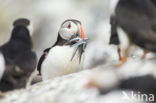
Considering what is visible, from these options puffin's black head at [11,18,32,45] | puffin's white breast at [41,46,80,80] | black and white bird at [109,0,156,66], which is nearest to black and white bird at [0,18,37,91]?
puffin's black head at [11,18,32,45]

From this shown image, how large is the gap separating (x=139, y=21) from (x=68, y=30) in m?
1.84

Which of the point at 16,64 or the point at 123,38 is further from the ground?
the point at 123,38

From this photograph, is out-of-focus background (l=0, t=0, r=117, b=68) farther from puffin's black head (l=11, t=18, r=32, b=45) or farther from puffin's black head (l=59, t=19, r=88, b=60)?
puffin's black head (l=11, t=18, r=32, b=45)

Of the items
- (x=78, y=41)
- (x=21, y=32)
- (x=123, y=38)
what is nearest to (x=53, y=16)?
(x=78, y=41)

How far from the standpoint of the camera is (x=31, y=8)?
47.2 feet

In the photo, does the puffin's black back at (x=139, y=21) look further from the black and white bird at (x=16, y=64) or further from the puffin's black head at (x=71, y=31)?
the puffin's black head at (x=71, y=31)

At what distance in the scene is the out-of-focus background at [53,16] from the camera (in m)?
12.5

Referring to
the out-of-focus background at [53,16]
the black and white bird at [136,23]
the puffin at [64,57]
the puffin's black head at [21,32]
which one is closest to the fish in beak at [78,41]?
the puffin at [64,57]

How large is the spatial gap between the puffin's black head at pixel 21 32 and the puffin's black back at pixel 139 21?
153 cm

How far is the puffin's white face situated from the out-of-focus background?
411cm

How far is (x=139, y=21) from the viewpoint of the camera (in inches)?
229

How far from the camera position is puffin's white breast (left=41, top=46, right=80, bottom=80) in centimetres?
720

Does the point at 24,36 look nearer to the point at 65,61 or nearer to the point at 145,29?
the point at 65,61

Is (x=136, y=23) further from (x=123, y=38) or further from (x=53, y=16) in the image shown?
(x=53, y=16)
